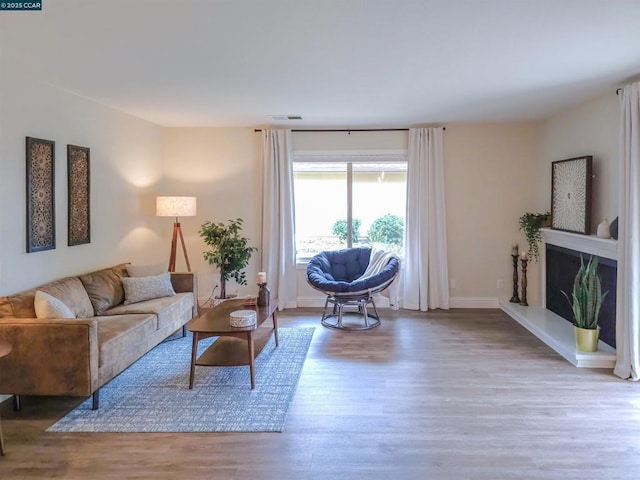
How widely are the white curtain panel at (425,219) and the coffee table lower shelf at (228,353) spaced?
2.49m

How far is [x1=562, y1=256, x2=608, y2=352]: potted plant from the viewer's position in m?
3.97

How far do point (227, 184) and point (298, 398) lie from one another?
3678mm

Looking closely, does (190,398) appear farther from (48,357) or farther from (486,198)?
(486,198)

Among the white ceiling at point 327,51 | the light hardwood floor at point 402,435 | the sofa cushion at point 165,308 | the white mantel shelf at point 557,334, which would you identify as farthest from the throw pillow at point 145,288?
the white mantel shelf at point 557,334

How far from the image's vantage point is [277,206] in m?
6.16

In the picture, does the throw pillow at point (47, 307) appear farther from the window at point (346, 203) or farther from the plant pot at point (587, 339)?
the plant pot at point (587, 339)

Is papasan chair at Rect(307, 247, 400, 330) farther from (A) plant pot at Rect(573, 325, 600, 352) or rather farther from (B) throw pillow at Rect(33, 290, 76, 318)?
(B) throw pillow at Rect(33, 290, 76, 318)

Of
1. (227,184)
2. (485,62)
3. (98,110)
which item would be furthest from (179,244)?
(485,62)

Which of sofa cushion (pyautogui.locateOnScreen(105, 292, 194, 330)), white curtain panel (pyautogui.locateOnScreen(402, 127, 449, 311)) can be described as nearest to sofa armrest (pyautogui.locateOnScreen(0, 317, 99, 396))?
sofa cushion (pyautogui.locateOnScreen(105, 292, 194, 330))

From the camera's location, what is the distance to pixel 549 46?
303 cm

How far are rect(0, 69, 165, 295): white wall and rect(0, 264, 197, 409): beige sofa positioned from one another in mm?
269

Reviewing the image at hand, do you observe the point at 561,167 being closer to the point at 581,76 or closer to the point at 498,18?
the point at 581,76

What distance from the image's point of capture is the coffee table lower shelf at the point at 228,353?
3.62 meters

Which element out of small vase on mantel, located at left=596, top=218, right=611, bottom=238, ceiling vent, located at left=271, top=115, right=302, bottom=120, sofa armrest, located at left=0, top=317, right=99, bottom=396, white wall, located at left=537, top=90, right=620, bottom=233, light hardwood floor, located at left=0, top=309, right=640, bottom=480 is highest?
ceiling vent, located at left=271, top=115, right=302, bottom=120
